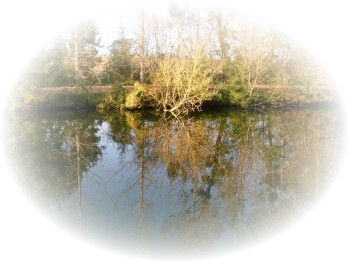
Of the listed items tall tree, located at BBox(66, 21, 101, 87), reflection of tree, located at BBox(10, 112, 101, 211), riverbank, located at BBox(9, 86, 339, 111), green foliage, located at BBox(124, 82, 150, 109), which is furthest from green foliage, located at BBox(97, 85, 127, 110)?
reflection of tree, located at BBox(10, 112, 101, 211)

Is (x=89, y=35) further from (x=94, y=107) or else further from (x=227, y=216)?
(x=227, y=216)

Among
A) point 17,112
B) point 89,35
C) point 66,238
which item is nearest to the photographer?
point 66,238

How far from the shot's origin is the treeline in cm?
2127

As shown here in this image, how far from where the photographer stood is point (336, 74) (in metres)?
28.9

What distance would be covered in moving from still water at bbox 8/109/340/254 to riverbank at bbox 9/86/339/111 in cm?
402

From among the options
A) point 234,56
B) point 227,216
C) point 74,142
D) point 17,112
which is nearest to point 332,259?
point 227,216

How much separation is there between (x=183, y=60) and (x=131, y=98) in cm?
497

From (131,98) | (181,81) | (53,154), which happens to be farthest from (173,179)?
(131,98)

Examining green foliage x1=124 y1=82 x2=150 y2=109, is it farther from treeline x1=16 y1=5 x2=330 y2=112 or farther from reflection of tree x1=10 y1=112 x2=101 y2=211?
reflection of tree x1=10 y1=112 x2=101 y2=211

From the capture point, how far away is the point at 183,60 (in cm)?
2055

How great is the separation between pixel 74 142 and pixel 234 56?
56.8 feet

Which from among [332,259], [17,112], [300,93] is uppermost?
[300,93]

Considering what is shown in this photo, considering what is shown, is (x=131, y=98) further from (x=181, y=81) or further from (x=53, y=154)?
(x=53, y=154)

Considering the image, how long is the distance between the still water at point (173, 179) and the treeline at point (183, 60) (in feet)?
15.5
